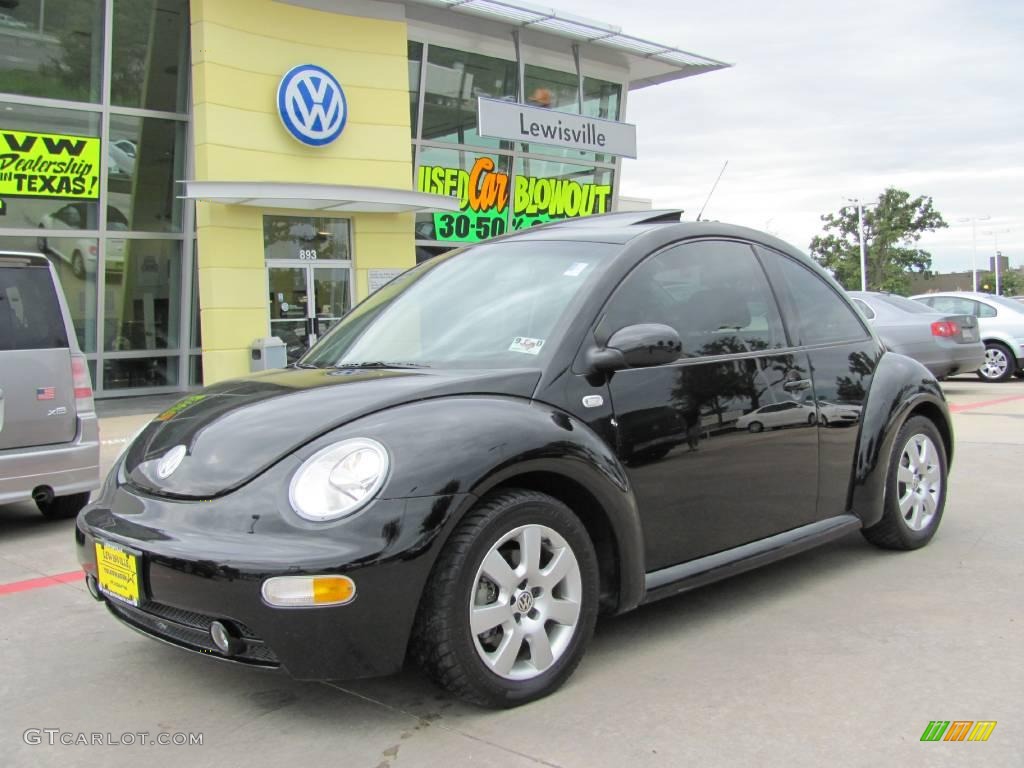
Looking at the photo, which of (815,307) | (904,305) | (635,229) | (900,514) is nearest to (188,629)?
(635,229)

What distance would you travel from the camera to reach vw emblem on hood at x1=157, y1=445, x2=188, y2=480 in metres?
3.24

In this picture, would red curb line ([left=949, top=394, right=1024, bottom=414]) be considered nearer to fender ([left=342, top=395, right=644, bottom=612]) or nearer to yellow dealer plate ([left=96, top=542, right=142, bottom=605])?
fender ([left=342, top=395, right=644, bottom=612])

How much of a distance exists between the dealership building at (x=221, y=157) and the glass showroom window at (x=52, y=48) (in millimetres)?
26

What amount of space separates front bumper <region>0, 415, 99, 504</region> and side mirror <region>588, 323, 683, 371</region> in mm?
4095

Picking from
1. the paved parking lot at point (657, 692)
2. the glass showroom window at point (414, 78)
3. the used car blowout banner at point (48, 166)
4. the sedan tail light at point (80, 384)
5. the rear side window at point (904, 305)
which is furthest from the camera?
the glass showroom window at point (414, 78)

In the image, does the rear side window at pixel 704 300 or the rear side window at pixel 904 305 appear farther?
the rear side window at pixel 904 305

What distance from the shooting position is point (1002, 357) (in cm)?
1602

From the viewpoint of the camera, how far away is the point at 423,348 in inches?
151

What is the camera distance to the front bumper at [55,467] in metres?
5.95

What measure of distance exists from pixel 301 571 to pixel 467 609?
0.51 meters

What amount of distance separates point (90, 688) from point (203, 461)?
1.01 metres

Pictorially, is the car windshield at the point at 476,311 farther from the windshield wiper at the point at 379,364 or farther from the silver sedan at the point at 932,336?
the silver sedan at the point at 932,336

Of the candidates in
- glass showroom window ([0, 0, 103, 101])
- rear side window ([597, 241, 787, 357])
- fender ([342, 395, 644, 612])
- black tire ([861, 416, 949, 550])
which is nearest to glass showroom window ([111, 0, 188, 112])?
glass showroom window ([0, 0, 103, 101])

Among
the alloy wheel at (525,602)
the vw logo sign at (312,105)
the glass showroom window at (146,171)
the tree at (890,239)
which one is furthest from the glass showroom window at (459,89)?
the tree at (890,239)
